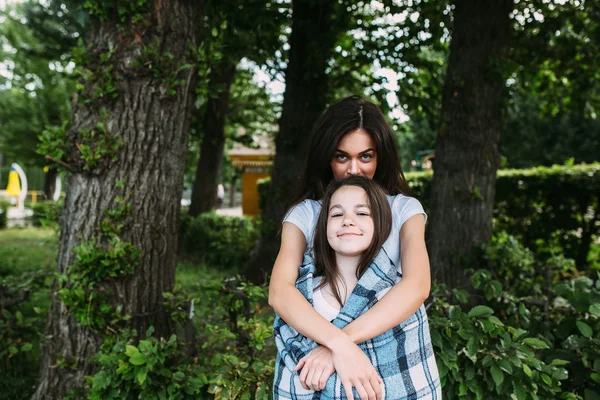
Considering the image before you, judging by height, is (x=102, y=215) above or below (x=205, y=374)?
above

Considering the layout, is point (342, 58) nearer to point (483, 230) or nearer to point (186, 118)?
point (483, 230)

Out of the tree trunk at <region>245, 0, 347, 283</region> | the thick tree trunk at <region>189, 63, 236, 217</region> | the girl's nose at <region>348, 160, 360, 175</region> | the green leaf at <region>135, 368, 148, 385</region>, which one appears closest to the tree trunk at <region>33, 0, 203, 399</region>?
the green leaf at <region>135, 368, 148, 385</region>

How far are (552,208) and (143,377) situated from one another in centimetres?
784

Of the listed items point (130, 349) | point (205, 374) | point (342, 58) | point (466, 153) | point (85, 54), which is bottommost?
point (205, 374)

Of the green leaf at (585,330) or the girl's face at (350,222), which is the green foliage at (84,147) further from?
the green leaf at (585,330)

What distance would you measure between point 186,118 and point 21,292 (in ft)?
5.14

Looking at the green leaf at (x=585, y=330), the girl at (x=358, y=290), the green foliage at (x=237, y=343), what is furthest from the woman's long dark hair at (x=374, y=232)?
the green leaf at (x=585, y=330)

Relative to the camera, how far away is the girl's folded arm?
5.57 feet

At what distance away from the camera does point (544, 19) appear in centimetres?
588

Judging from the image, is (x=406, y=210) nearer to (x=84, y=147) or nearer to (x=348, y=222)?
(x=348, y=222)

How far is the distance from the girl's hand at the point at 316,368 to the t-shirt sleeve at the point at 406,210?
2.03ft

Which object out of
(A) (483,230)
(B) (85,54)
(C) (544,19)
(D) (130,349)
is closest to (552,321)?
(A) (483,230)

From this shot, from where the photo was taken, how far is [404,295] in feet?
5.87

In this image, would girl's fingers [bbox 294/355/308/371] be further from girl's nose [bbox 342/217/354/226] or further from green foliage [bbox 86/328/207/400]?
green foliage [bbox 86/328/207/400]
